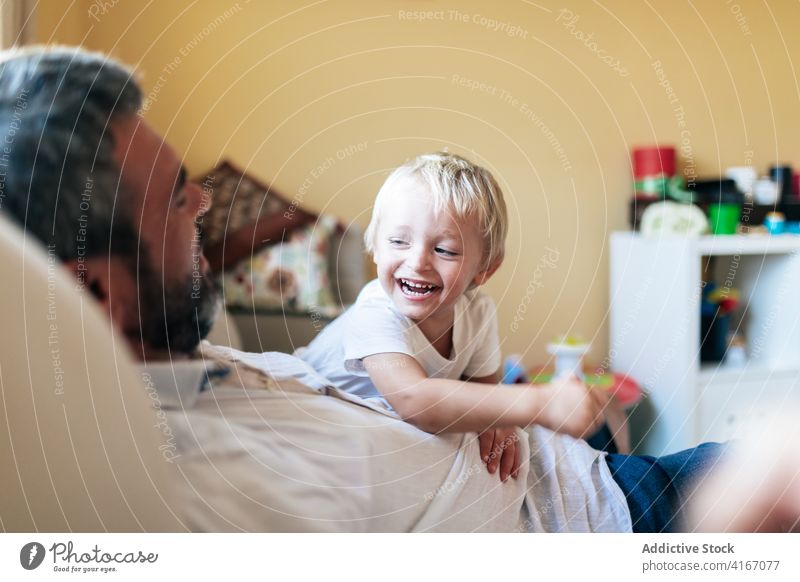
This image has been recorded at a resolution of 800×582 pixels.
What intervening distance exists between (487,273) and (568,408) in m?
0.11

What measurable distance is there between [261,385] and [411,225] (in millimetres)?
151

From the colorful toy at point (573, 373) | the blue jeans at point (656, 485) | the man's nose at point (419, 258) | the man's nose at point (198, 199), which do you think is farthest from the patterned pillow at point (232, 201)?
the blue jeans at point (656, 485)

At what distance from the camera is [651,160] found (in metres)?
0.57

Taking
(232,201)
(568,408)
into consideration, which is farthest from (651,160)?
(232,201)

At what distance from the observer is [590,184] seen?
56 cm

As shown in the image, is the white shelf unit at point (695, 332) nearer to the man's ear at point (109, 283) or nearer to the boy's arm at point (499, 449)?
the boy's arm at point (499, 449)

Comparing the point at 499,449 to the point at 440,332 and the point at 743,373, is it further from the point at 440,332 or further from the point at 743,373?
the point at 743,373

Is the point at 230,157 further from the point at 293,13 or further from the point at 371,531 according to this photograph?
the point at 371,531

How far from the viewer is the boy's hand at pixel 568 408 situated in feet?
1.64

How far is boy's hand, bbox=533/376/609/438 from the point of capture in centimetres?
50

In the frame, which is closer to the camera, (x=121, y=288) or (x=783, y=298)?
(x=121, y=288)
